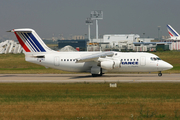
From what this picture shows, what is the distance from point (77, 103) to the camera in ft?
58.6

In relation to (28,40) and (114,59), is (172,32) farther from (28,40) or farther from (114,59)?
(28,40)

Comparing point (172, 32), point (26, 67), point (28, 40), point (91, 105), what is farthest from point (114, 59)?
point (172, 32)

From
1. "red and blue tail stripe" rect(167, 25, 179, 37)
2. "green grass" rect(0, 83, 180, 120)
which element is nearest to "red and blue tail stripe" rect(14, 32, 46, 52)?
"green grass" rect(0, 83, 180, 120)

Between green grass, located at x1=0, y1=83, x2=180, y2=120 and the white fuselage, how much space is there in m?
12.3

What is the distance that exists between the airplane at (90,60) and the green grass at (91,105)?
40.1 feet

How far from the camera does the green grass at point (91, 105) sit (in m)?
14.4

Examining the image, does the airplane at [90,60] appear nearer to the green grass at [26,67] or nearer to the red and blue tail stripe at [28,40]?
the red and blue tail stripe at [28,40]

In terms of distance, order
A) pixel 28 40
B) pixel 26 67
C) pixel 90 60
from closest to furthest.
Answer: pixel 90 60
pixel 28 40
pixel 26 67

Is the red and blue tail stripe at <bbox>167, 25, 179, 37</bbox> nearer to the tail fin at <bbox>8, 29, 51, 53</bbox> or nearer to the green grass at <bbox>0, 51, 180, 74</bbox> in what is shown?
the green grass at <bbox>0, 51, 180, 74</bbox>

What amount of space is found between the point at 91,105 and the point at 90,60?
18.4 m

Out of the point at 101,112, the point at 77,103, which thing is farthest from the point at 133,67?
the point at 101,112

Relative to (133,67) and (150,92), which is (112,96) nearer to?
(150,92)

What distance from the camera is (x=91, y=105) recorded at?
1703 cm

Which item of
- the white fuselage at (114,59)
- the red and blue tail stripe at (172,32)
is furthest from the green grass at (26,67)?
the red and blue tail stripe at (172,32)
